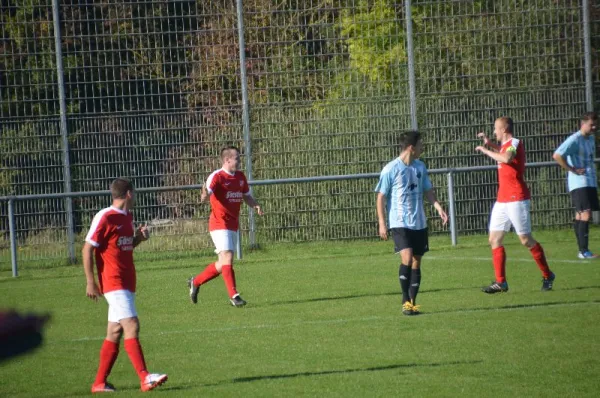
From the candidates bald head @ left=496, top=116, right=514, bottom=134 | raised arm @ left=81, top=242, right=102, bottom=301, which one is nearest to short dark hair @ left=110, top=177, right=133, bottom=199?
raised arm @ left=81, top=242, right=102, bottom=301

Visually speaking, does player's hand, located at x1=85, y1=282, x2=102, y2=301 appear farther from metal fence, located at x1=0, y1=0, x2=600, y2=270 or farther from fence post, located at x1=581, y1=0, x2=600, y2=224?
fence post, located at x1=581, y1=0, x2=600, y2=224

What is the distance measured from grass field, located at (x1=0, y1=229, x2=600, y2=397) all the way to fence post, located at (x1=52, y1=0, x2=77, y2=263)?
2.63m

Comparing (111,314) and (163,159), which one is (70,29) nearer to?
(163,159)

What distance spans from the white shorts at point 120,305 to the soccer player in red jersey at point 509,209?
5.81 m

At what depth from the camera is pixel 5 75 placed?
1864cm

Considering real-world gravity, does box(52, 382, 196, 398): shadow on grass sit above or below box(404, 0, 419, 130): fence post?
below

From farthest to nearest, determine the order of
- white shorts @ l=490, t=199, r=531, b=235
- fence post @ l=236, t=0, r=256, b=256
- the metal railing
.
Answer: fence post @ l=236, t=0, r=256, b=256 < the metal railing < white shorts @ l=490, t=199, r=531, b=235

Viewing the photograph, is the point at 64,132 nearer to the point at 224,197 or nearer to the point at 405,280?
the point at 224,197

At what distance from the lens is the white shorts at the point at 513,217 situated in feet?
37.2

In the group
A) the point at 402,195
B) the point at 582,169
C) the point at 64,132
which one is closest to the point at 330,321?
the point at 402,195

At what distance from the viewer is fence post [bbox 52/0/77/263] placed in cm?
1845

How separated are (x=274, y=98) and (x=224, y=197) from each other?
762 centimetres

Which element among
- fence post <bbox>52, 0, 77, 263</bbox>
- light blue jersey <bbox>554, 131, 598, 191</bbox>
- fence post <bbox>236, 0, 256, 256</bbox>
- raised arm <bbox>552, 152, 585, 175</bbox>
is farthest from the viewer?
fence post <bbox>236, 0, 256, 256</bbox>

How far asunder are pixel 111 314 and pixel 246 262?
1090cm
